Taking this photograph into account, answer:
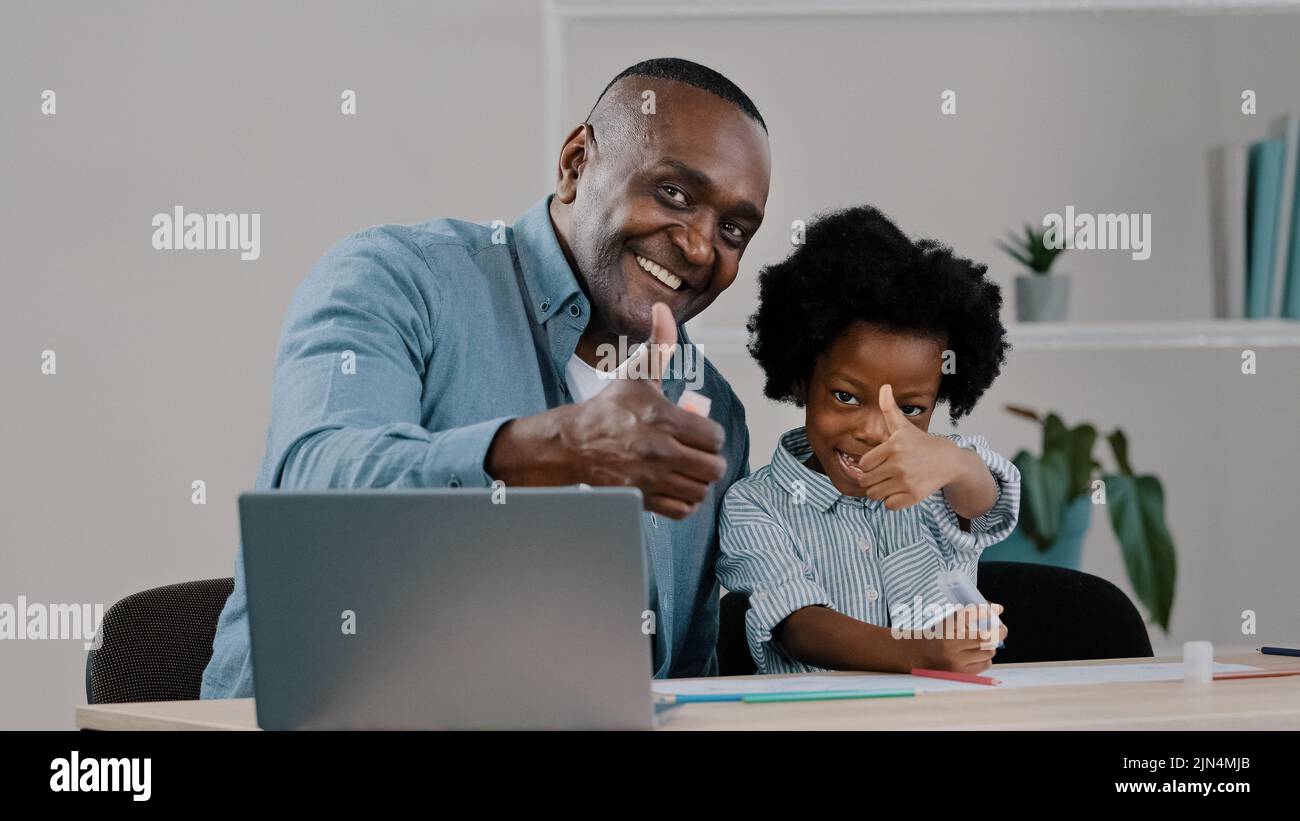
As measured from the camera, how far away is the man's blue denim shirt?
139 cm

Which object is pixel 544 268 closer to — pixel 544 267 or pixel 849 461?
pixel 544 267

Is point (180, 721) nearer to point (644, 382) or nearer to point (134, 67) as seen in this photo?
point (644, 382)

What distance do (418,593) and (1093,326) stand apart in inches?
71.1

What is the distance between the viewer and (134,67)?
2490 mm

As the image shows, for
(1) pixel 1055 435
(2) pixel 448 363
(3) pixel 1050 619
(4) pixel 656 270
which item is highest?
(4) pixel 656 270

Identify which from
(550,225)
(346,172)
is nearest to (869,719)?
(550,225)

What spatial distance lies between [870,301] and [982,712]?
2.65 ft

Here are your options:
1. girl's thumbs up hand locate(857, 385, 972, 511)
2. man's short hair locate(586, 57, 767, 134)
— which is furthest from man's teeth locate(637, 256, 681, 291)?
girl's thumbs up hand locate(857, 385, 972, 511)

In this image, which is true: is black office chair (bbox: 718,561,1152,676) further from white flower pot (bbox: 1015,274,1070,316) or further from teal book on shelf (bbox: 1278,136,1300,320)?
teal book on shelf (bbox: 1278,136,1300,320)

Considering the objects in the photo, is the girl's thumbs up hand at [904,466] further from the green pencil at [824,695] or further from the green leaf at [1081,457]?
the green leaf at [1081,457]

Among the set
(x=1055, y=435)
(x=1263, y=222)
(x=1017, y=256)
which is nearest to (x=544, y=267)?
(x=1017, y=256)

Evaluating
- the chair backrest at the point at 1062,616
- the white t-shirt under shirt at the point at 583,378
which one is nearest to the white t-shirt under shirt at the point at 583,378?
the white t-shirt under shirt at the point at 583,378

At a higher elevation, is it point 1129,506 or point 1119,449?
point 1119,449

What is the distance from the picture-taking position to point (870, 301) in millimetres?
1676
